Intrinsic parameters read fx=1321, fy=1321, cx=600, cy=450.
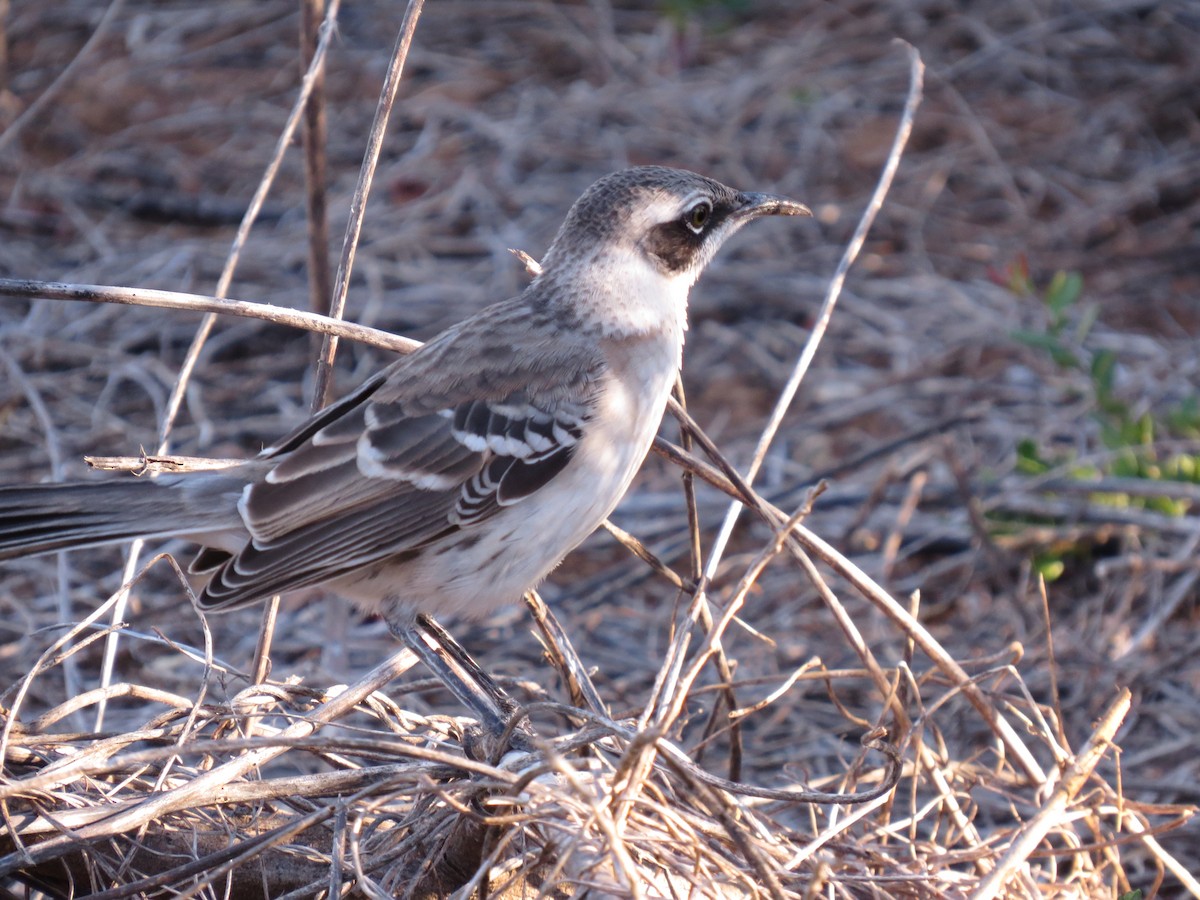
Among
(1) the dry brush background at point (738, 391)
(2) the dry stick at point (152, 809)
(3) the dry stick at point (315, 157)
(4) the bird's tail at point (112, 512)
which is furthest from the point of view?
(3) the dry stick at point (315, 157)

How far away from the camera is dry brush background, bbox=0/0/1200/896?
3248 millimetres

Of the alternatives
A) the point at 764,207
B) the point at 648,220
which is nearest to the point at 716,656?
the point at 648,220

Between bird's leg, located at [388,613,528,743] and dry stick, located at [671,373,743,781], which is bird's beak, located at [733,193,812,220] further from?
bird's leg, located at [388,613,528,743]

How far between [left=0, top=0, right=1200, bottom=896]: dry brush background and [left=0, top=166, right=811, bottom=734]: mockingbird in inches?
15.2

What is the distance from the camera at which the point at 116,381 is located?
687 cm

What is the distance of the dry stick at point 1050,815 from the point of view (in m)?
2.87

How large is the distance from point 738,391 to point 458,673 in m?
4.04

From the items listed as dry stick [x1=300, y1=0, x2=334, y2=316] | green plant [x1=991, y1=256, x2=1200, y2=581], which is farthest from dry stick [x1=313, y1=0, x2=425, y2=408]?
green plant [x1=991, y1=256, x2=1200, y2=581]

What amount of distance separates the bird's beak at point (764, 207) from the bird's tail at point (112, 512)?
75.8 inches

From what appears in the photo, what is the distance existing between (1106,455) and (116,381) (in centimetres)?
488

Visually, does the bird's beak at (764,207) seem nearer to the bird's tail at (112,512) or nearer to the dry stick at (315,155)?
the dry stick at (315,155)

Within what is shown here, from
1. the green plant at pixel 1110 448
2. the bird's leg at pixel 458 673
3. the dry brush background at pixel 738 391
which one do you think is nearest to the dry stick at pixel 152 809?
the dry brush background at pixel 738 391

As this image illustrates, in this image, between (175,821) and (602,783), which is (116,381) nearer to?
(175,821)

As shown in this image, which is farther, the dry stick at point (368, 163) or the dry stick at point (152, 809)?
the dry stick at point (368, 163)
